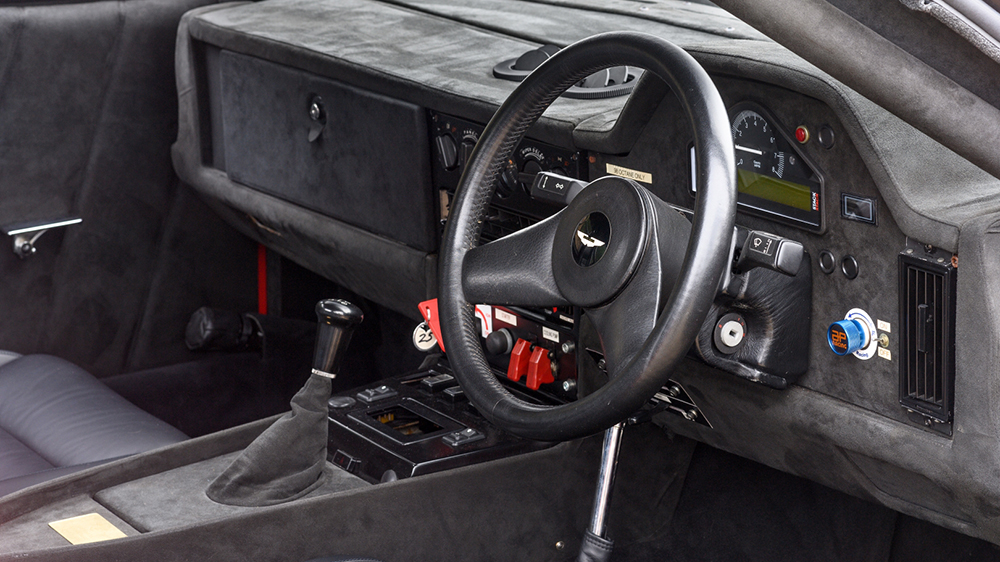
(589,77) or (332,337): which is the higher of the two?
(589,77)

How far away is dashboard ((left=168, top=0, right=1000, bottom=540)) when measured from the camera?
3.98ft

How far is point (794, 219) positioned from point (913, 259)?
7.0 inches

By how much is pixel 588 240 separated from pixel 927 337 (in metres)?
0.39

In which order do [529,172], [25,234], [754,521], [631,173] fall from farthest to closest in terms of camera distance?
[25,234] < [754,521] < [529,172] < [631,173]

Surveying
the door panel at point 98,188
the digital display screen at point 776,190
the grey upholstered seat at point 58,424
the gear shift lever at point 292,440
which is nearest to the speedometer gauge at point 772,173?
the digital display screen at point 776,190

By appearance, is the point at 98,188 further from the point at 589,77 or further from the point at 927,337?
the point at 927,337

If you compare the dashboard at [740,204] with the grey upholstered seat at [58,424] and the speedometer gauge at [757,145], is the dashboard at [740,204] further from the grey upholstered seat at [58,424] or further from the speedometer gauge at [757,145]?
the grey upholstered seat at [58,424]

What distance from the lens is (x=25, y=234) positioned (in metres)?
2.33

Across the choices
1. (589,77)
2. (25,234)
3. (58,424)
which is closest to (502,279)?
(589,77)

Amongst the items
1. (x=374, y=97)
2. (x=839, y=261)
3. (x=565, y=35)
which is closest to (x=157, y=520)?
(x=374, y=97)

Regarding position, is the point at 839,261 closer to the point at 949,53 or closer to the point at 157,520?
the point at 949,53

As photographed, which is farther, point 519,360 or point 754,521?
point 754,521

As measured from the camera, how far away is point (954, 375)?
118 centimetres

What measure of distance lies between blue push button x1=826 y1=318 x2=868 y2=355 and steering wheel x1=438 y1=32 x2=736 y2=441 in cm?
25
